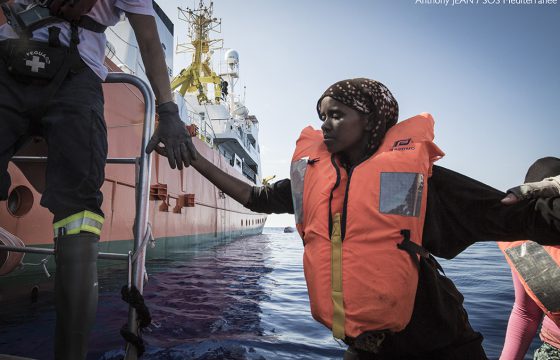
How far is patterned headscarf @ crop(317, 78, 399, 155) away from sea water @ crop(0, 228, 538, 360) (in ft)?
6.34

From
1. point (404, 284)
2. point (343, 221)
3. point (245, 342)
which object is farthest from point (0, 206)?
point (404, 284)

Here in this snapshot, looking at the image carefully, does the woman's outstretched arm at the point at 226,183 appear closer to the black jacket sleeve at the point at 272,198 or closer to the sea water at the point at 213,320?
the black jacket sleeve at the point at 272,198

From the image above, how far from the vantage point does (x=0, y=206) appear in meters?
3.79

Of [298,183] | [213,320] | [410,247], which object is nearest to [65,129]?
[298,183]

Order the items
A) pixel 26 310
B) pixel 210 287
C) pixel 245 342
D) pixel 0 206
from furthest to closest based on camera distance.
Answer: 1. pixel 210 287
2. pixel 0 206
3. pixel 26 310
4. pixel 245 342

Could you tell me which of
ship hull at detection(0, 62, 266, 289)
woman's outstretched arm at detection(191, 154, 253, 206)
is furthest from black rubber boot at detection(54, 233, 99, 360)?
woman's outstretched arm at detection(191, 154, 253, 206)

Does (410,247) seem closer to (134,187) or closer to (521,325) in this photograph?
(521,325)

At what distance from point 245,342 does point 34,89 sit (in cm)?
237

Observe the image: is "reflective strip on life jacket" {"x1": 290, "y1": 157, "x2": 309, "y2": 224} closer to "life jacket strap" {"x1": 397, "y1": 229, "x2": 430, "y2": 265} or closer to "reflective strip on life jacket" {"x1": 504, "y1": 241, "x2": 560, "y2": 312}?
"life jacket strap" {"x1": 397, "y1": 229, "x2": 430, "y2": 265}

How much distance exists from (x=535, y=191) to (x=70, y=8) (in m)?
2.00

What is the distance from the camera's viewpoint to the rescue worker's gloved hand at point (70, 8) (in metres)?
1.32

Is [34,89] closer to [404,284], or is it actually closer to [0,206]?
[404,284]

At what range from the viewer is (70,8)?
4.38ft

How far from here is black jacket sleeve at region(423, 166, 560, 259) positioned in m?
1.24
